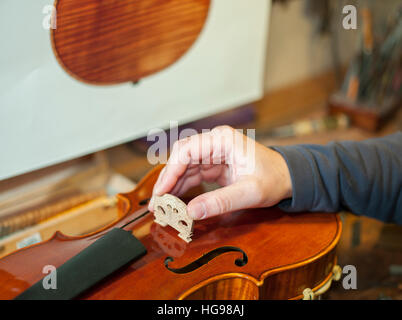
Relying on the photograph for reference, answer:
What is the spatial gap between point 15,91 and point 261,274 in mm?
541

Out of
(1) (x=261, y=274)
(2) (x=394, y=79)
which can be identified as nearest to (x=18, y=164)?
(1) (x=261, y=274)

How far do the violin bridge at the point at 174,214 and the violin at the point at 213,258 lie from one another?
1 cm

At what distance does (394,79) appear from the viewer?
1431mm

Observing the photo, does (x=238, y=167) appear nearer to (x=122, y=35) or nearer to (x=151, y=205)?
(x=151, y=205)

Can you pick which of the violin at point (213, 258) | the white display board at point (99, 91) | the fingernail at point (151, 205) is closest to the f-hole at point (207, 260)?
the violin at point (213, 258)

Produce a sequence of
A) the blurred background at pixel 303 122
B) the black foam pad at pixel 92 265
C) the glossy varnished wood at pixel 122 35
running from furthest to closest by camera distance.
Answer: the blurred background at pixel 303 122 < the glossy varnished wood at pixel 122 35 < the black foam pad at pixel 92 265

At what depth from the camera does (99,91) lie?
852mm

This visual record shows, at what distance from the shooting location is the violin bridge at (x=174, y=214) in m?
0.64

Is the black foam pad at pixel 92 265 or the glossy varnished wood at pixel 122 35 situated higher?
the glossy varnished wood at pixel 122 35

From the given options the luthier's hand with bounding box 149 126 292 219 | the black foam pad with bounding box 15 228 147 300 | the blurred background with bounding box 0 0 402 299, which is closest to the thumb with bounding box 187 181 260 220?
the luthier's hand with bounding box 149 126 292 219

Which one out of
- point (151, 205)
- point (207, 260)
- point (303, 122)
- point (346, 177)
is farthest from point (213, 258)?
point (303, 122)

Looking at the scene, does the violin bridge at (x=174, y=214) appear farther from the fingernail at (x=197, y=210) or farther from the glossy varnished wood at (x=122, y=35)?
the glossy varnished wood at (x=122, y=35)

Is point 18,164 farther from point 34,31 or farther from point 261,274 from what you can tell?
point 261,274

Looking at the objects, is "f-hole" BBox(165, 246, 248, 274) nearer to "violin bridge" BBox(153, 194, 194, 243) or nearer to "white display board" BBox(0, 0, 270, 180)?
"violin bridge" BBox(153, 194, 194, 243)
